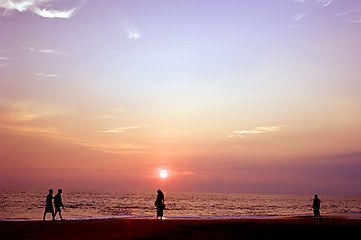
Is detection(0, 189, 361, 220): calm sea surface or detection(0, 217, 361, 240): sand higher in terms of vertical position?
→ detection(0, 217, 361, 240): sand

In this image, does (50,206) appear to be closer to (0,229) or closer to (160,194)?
(0,229)

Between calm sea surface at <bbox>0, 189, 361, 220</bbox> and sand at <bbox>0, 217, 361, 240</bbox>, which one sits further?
calm sea surface at <bbox>0, 189, 361, 220</bbox>

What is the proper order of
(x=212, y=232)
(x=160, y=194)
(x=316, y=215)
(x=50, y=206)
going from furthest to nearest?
(x=316, y=215), (x=160, y=194), (x=50, y=206), (x=212, y=232)

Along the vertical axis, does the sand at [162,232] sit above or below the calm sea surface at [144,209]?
above

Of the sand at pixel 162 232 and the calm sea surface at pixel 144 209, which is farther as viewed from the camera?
the calm sea surface at pixel 144 209

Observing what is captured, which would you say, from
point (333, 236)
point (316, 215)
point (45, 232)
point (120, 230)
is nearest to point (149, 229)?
point (120, 230)

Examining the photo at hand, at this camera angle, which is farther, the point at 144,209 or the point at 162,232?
the point at 144,209

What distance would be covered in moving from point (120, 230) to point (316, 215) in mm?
18817

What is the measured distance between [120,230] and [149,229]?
1507 millimetres

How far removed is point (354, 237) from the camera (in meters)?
15.7

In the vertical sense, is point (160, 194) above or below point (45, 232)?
above

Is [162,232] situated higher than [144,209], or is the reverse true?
[162,232]

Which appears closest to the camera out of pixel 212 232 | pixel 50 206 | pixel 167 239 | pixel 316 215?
pixel 167 239

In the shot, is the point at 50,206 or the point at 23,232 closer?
the point at 23,232
